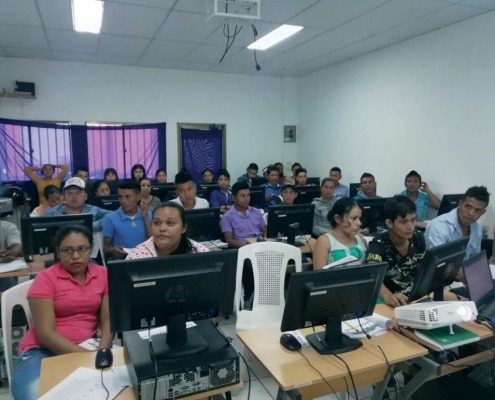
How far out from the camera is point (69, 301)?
190cm

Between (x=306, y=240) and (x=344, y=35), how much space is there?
3.03 meters

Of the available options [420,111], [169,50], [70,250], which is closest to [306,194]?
[420,111]

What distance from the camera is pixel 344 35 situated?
502 centimetres

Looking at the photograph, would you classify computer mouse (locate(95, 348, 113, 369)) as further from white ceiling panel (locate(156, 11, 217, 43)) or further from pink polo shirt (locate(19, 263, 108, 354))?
white ceiling panel (locate(156, 11, 217, 43))

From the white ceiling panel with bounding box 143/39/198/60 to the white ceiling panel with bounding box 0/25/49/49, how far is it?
56.6 inches

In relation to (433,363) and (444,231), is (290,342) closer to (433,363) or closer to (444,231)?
(433,363)

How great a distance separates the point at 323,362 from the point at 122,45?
5324 millimetres

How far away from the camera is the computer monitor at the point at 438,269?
184cm

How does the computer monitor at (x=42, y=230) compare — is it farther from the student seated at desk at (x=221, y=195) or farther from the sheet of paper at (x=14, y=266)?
the student seated at desk at (x=221, y=195)

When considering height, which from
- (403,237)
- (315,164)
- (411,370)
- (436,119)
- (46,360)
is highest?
(436,119)

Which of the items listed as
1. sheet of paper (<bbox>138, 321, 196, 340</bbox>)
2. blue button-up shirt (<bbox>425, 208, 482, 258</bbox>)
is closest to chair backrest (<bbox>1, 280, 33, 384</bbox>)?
sheet of paper (<bbox>138, 321, 196, 340</bbox>)

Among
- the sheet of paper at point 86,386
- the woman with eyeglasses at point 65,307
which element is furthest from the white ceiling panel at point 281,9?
the sheet of paper at point 86,386

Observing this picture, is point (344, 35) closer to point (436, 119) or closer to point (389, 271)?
point (436, 119)

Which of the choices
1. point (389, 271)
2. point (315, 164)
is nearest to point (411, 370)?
point (389, 271)
